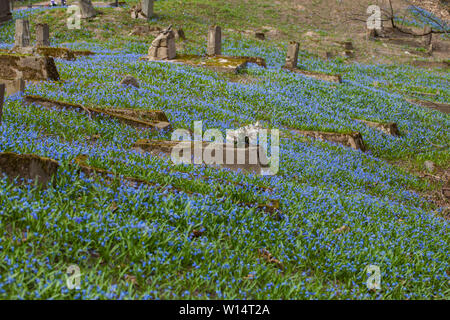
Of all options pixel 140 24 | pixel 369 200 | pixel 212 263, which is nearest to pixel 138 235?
pixel 212 263

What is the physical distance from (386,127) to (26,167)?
14.0 m

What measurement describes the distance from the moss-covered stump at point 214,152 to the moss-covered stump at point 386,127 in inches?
369

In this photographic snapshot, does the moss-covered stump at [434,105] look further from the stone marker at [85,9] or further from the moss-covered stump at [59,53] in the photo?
the stone marker at [85,9]

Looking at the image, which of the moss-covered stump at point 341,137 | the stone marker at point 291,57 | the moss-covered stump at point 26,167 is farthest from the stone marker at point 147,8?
the moss-covered stump at point 26,167

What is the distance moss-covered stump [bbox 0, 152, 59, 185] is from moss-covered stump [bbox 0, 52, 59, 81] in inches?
364

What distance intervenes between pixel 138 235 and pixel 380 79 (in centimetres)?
2717

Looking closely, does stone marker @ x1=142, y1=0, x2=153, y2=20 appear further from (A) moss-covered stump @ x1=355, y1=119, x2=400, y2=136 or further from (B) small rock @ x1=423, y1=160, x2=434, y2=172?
(B) small rock @ x1=423, y1=160, x2=434, y2=172

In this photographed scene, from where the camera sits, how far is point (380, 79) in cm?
2784

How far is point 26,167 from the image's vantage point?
4594 mm

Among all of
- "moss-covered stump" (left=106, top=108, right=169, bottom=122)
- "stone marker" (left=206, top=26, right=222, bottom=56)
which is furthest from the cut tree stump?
"moss-covered stump" (left=106, top=108, right=169, bottom=122)

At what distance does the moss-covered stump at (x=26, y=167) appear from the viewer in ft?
14.9

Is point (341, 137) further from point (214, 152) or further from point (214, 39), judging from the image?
point (214, 39)

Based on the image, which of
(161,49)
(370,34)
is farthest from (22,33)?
(370,34)

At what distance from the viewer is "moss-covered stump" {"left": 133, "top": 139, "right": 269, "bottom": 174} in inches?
294
